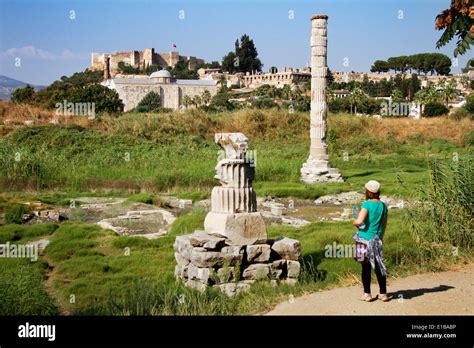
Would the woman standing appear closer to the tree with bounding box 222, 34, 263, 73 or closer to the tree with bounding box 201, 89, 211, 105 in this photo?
the tree with bounding box 201, 89, 211, 105

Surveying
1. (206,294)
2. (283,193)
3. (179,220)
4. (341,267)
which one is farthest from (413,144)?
(206,294)

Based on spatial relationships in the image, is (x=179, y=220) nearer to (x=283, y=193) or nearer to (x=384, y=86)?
(x=283, y=193)

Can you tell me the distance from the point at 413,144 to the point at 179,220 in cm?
2248

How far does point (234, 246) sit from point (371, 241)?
1876 millimetres

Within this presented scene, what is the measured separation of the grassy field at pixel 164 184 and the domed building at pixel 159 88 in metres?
48.2

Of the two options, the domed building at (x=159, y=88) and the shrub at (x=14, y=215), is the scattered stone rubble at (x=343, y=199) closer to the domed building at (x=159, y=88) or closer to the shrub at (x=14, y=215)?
the shrub at (x=14, y=215)

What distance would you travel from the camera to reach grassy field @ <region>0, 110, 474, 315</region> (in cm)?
701

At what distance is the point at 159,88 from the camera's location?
85188 millimetres

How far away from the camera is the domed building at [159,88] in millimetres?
81312

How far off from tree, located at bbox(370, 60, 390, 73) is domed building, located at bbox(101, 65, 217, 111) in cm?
3284

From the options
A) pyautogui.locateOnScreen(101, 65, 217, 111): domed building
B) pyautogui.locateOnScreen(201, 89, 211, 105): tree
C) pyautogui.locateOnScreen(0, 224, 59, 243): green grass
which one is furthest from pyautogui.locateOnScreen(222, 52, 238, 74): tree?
pyautogui.locateOnScreen(0, 224, 59, 243): green grass

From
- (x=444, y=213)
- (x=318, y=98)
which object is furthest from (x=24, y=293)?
(x=318, y=98)

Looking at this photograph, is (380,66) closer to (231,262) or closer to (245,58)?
(245,58)
